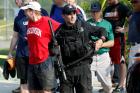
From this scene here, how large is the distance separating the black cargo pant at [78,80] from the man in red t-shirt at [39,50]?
445mm

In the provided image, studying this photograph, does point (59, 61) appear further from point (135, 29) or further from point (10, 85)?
point (10, 85)

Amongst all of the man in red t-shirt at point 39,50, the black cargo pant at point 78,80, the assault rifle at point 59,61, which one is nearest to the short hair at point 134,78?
the black cargo pant at point 78,80

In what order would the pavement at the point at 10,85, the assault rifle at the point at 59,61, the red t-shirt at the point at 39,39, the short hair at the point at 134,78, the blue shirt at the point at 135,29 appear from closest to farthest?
1. the short hair at the point at 134,78
2. the blue shirt at the point at 135,29
3. the assault rifle at the point at 59,61
4. the red t-shirt at the point at 39,39
5. the pavement at the point at 10,85

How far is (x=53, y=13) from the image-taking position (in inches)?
330

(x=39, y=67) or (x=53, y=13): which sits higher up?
(x=53, y=13)

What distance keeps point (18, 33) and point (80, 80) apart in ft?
6.39

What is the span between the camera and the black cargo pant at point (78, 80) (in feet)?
21.2

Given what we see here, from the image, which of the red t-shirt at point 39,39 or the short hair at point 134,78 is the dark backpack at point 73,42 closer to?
the red t-shirt at point 39,39

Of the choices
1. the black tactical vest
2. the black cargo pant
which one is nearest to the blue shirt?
the black tactical vest

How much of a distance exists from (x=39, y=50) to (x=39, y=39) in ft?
0.51

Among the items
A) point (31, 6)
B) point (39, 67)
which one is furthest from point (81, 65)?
point (31, 6)

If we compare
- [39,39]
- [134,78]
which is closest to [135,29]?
[134,78]

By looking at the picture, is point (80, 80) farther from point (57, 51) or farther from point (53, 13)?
point (53, 13)

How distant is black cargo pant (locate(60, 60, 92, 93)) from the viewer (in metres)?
6.48
